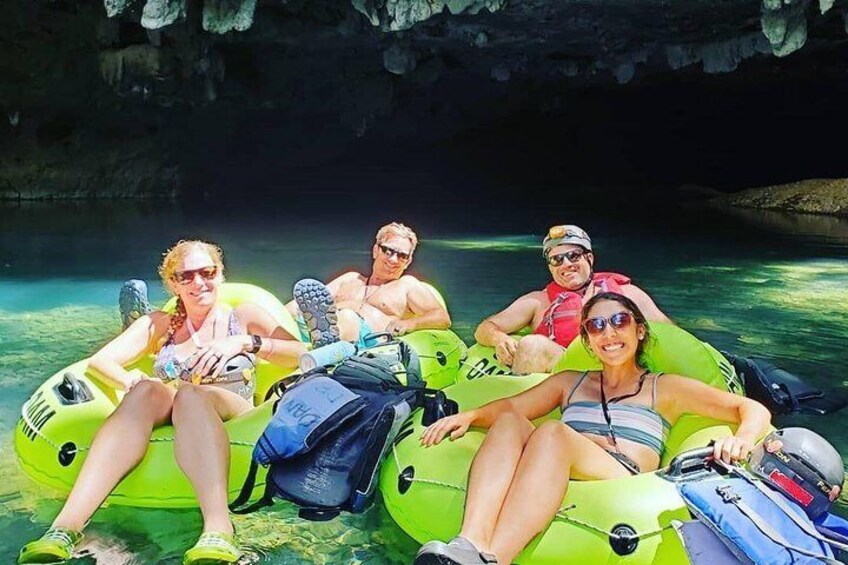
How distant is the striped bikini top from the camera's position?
9.70 feet

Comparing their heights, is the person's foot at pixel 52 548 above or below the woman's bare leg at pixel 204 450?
below

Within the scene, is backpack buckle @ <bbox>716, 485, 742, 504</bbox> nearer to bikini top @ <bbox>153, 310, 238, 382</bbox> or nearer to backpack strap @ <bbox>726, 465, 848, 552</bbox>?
backpack strap @ <bbox>726, 465, 848, 552</bbox>

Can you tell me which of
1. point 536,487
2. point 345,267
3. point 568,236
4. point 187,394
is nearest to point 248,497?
point 187,394

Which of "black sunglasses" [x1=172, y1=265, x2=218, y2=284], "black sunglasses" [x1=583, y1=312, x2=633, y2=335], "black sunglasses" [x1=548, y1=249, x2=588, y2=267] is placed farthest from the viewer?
"black sunglasses" [x1=548, y1=249, x2=588, y2=267]

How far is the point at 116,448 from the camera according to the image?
301cm

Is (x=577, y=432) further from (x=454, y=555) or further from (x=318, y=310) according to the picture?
(x=318, y=310)

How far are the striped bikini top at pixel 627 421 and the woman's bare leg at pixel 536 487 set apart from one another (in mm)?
256

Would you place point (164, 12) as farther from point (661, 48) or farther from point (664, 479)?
point (664, 479)

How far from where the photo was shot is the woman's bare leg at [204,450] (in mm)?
2854

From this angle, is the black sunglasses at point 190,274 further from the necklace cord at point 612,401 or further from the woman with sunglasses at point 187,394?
the necklace cord at point 612,401

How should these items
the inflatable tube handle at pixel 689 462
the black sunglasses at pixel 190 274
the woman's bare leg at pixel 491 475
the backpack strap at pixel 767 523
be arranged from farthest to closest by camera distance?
the black sunglasses at pixel 190 274, the inflatable tube handle at pixel 689 462, the woman's bare leg at pixel 491 475, the backpack strap at pixel 767 523

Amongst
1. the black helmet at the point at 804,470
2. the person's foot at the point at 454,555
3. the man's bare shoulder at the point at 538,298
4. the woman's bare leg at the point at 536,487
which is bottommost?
the person's foot at the point at 454,555

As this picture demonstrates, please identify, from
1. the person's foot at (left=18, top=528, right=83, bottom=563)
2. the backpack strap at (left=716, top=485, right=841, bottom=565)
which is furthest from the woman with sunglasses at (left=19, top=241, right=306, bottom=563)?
the backpack strap at (left=716, top=485, right=841, bottom=565)

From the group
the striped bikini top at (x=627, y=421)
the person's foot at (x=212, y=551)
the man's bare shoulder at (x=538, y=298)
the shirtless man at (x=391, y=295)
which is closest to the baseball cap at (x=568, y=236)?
the man's bare shoulder at (x=538, y=298)
